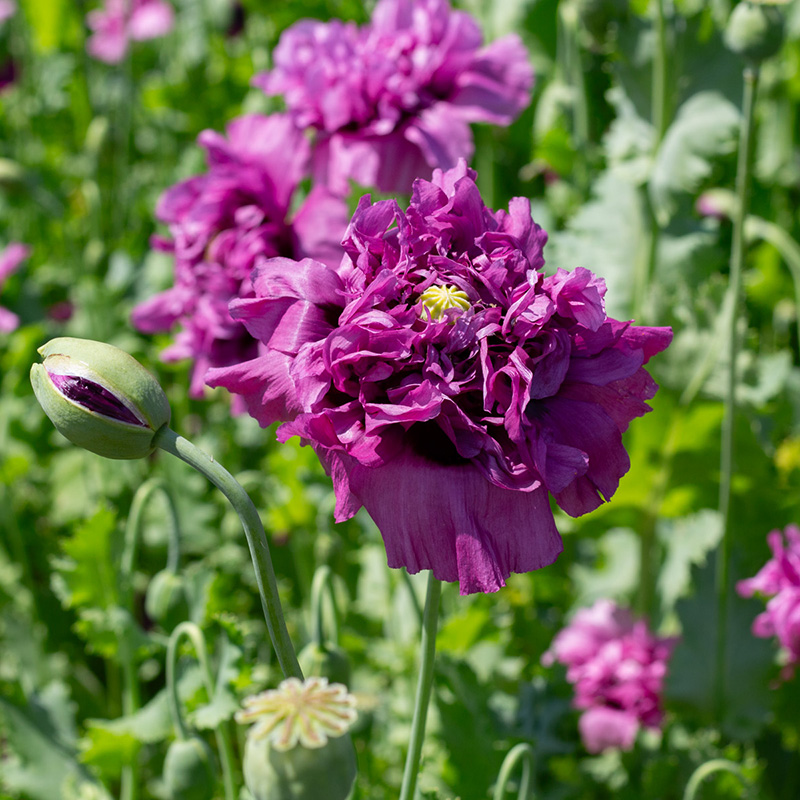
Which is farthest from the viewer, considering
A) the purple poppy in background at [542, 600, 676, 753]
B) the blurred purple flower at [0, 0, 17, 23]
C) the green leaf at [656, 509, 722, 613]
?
the blurred purple flower at [0, 0, 17, 23]

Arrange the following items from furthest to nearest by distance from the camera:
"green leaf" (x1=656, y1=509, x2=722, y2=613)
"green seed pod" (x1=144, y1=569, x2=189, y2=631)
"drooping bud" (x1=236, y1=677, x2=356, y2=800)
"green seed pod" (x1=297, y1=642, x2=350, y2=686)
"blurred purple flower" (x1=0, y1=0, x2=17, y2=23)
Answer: "blurred purple flower" (x1=0, y1=0, x2=17, y2=23) → "green leaf" (x1=656, y1=509, x2=722, y2=613) → "green seed pod" (x1=144, y1=569, x2=189, y2=631) → "green seed pod" (x1=297, y1=642, x2=350, y2=686) → "drooping bud" (x1=236, y1=677, x2=356, y2=800)

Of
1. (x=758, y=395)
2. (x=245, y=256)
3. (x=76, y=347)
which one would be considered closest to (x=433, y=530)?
(x=76, y=347)

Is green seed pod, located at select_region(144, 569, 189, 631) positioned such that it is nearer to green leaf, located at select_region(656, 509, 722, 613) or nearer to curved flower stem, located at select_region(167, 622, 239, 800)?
curved flower stem, located at select_region(167, 622, 239, 800)

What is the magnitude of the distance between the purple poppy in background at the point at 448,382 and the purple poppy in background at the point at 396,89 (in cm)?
53

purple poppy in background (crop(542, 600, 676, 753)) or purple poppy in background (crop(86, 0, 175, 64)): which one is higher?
purple poppy in background (crop(86, 0, 175, 64))

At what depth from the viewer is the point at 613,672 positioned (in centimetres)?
147

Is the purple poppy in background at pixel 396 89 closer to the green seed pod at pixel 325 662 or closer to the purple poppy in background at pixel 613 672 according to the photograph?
the green seed pod at pixel 325 662

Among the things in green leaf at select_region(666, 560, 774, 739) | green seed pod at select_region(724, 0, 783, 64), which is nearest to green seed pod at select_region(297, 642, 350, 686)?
green leaf at select_region(666, 560, 774, 739)

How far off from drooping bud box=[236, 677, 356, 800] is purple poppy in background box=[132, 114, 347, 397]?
66 centimetres

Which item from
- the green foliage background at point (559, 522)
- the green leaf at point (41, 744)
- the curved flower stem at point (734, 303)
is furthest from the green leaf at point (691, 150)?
the green leaf at point (41, 744)

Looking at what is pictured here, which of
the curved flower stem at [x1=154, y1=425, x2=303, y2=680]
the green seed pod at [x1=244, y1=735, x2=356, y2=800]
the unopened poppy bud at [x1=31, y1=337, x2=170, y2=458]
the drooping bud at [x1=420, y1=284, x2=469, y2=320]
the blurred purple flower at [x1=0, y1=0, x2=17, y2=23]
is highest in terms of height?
the blurred purple flower at [x1=0, y1=0, x2=17, y2=23]

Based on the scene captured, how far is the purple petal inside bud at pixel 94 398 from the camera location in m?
0.66

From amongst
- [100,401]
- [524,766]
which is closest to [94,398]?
[100,401]

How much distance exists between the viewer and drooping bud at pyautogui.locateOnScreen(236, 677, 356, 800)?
2.04ft
